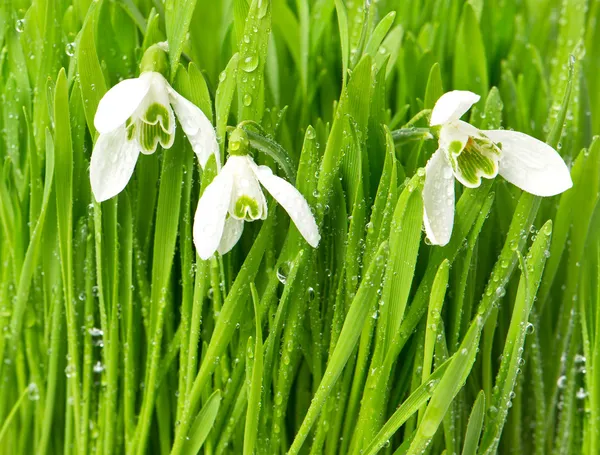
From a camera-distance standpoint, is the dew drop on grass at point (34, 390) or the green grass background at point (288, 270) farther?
the dew drop on grass at point (34, 390)

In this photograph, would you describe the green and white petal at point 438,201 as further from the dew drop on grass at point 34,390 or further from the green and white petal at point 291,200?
the dew drop on grass at point 34,390

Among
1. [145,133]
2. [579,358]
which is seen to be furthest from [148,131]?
[579,358]

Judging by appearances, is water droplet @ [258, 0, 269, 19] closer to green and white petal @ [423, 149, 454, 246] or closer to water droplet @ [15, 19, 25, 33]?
green and white petal @ [423, 149, 454, 246]

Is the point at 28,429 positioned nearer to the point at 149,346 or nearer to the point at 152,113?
the point at 149,346

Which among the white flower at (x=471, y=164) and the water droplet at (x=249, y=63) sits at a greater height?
the water droplet at (x=249, y=63)

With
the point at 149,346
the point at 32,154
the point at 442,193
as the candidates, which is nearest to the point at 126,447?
the point at 149,346

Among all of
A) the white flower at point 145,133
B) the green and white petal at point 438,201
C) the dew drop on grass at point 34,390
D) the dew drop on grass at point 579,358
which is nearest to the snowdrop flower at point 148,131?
the white flower at point 145,133

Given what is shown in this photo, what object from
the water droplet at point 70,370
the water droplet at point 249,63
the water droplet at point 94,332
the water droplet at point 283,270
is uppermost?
the water droplet at point 249,63
